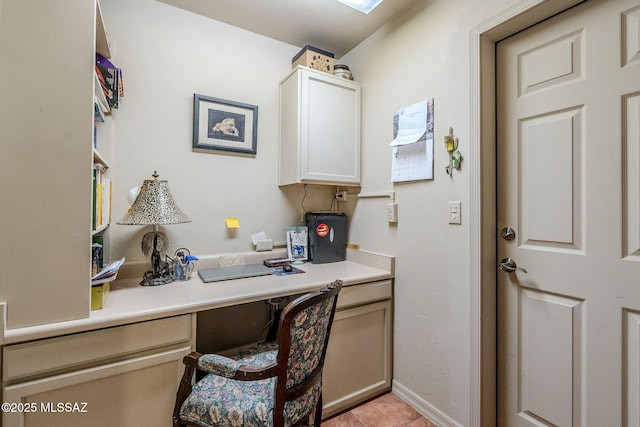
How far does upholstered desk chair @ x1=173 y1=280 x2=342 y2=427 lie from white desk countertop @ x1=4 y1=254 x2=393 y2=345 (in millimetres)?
242

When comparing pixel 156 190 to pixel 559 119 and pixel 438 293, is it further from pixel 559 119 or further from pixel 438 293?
pixel 559 119

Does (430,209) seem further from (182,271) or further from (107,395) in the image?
(107,395)

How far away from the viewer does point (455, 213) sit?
1504 mm

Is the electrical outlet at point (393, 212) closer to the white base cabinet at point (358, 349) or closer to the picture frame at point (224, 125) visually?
the white base cabinet at point (358, 349)

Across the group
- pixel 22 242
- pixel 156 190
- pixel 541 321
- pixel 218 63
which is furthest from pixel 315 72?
pixel 541 321

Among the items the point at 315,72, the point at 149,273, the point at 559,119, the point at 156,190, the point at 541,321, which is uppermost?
the point at 315,72

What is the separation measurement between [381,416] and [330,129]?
187 cm

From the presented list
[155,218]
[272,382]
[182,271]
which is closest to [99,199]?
[155,218]

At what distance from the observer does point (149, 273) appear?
164 centimetres

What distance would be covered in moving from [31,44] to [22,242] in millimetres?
686

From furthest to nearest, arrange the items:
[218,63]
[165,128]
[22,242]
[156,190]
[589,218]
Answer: [218,63] < [165,128] < [156,190] < [589,218] < [22,242]

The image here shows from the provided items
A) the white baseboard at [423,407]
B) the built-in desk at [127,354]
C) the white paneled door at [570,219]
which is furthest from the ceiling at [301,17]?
the white baseboard at [423,407]

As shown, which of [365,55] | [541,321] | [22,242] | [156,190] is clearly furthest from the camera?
[365,55]

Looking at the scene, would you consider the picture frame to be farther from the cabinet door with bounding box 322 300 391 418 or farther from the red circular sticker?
the cabinet door with bounding box 322 300 391 418
